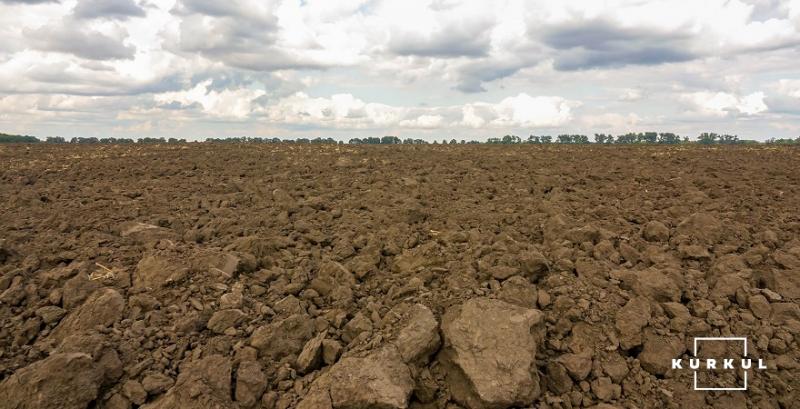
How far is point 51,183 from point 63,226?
19.1ft

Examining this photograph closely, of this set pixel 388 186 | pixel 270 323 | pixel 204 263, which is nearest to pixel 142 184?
pixel 388 186

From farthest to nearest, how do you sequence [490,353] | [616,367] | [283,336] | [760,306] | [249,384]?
[760,306]
[283,336]
[616,367]
[490,353]
[249,384]

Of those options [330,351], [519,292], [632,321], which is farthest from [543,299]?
[330,351]

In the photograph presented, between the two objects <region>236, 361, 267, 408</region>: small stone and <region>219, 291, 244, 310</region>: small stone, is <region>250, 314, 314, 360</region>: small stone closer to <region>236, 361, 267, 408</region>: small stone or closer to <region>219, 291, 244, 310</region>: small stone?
<region>236, 361, 267, 408</region>: small stone

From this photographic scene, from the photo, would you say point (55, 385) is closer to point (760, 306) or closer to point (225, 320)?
point (225, 320)

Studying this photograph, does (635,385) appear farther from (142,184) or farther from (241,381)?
(142,184)

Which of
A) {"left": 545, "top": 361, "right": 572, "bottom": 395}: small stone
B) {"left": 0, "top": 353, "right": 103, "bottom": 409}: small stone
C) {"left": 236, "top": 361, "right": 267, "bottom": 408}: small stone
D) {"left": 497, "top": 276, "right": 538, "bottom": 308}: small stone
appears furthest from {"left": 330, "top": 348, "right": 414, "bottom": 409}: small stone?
{"left": 0, "top": 353, "right": 103, "bottom": 409}: small stone

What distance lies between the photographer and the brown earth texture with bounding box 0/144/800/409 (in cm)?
355

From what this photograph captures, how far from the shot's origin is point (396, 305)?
4.45 meters

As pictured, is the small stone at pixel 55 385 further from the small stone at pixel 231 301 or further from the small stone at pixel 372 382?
the small stone at pixel 372 382

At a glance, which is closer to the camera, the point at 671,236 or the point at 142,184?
the point at 671,236

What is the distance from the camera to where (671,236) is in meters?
6.21

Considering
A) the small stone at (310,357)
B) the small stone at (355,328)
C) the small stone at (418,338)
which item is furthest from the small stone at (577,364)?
the small stone at (310,357)

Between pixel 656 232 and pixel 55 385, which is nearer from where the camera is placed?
pixel 55 385
